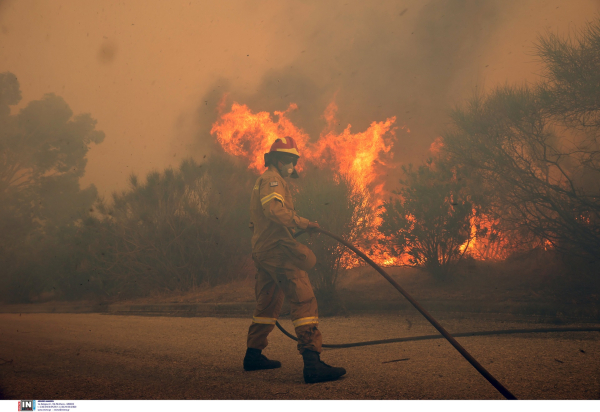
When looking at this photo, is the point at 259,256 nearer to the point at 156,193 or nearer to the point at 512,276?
the point at 512,276

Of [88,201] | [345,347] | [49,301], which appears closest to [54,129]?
[88,201]

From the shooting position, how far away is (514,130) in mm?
8320

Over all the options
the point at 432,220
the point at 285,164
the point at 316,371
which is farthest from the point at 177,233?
the point at 316,371

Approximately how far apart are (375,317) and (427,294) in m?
1.35

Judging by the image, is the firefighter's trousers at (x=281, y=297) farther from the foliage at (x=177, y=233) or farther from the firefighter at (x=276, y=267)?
the foliage at (x=177, y=233)

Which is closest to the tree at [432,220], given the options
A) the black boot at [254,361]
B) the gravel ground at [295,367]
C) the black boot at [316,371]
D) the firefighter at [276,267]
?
the gravel ground at [295,367]

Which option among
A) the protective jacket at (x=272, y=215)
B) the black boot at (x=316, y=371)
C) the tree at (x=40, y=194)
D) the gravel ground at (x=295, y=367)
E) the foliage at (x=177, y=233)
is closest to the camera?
the gravel ground at (x=295, y=367)

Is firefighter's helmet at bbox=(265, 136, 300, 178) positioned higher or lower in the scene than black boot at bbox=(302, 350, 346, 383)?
higher

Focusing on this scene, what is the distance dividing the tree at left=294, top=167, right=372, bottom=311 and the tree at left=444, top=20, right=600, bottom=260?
7.67 ft

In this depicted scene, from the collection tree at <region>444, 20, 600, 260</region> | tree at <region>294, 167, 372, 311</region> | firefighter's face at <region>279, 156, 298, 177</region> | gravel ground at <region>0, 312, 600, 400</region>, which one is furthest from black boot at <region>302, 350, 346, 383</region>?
tree at <region>444, 20, 600, 260</region>

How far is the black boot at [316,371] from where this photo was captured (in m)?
2.87

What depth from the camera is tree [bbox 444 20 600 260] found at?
7027 mm

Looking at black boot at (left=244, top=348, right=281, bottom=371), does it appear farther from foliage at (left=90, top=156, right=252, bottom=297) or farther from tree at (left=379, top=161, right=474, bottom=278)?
foliage at (left=90, top=156, right=252, bottom=297)

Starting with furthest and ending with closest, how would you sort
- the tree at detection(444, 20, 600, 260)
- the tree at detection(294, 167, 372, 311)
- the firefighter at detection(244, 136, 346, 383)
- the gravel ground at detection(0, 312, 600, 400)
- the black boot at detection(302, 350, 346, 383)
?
the tree at detection(294, 167, 372, 311) → the tree at detection(444, 20, 600, 260) → the firefighter at detection(244, 136, 346, 383) → the black boot at detection(302, 350, 346, 383) → the gravel ground at detection(0, 312, 600, 400)
